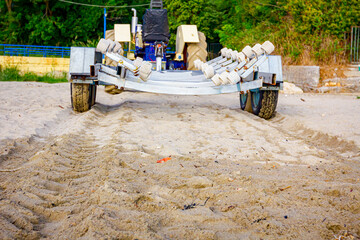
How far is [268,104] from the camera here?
689 centimetres

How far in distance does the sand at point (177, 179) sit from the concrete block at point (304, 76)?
23.5 feet

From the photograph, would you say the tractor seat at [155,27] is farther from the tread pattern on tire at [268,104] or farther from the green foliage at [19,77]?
the green foliage at [19,77]

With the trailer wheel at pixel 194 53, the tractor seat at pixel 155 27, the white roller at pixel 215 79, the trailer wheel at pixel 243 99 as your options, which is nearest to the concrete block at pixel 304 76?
the trailer wheel at pixel 194 53

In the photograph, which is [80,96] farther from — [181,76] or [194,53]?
[194,53]

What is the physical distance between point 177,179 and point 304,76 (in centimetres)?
1120

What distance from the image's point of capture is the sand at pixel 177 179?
2350 millimetres

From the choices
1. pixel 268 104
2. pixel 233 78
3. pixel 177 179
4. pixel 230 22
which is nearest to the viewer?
pixel 177 179

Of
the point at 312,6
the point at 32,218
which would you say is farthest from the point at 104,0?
the point at 32,218

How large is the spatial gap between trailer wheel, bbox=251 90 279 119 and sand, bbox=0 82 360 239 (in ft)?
2.08

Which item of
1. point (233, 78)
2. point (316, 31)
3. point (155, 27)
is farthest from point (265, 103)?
point (316, 31)

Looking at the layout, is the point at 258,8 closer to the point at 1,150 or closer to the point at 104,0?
the point at 104,0

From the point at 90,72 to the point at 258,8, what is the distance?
16844mm

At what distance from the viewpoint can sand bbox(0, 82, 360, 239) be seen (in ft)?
7.71

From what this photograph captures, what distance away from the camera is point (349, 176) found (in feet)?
11.6
